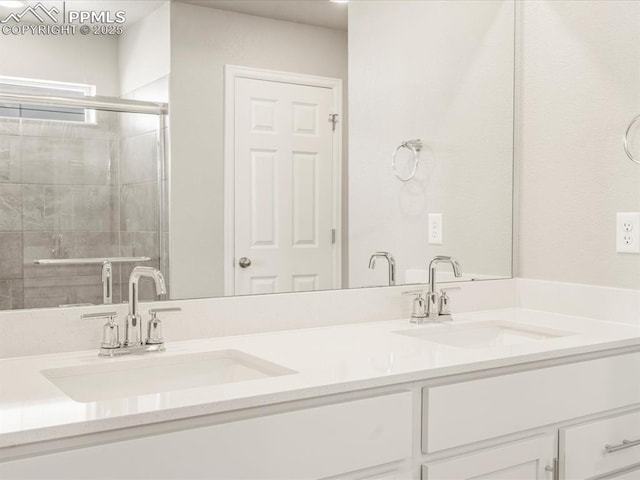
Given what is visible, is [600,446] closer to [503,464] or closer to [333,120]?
[503,464]

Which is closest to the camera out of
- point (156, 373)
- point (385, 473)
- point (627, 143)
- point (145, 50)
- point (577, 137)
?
point (385, 473)

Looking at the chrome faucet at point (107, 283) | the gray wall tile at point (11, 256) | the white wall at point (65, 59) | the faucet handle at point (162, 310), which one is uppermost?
the white wall at point (65, 59)

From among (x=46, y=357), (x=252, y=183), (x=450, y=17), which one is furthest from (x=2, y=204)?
(x=450, y=17)

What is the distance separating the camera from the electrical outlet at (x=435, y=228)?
2160 mm

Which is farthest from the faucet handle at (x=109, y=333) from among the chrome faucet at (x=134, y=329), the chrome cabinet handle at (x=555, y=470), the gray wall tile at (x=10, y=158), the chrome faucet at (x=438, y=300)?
the chrome cabinet handle at (x=555, y=470)

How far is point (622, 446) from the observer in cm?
174

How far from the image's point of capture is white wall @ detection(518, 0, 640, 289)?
195 centimetres

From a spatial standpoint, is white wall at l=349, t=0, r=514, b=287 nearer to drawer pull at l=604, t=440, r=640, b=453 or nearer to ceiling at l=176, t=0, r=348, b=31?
ceiling at l=176, t=0, r=348, b=31

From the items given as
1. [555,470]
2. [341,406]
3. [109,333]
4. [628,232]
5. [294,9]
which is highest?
[294,9]

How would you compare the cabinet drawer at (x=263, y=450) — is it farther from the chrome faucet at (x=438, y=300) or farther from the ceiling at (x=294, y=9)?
the ceiling at (x=294, y=9)

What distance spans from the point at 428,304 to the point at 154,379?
0.87m

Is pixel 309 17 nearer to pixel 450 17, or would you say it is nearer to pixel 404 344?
pixel 450 17

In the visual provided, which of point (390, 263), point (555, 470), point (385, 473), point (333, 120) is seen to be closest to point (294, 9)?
point (333, 120)

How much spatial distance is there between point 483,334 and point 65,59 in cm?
135
